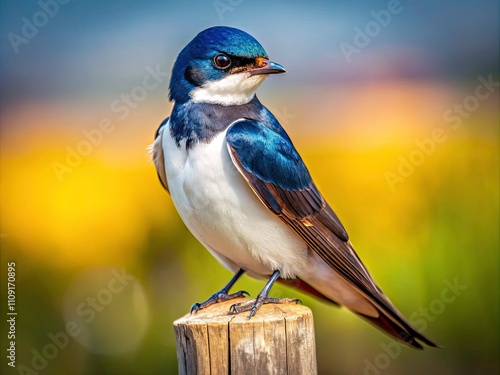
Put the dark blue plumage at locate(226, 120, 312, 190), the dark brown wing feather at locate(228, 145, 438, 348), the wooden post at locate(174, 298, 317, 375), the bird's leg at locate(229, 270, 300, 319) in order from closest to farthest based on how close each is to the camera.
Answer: the wooden post at locate(174, 298, 317, 375), the bird's leg at locate(229, 270, 300, 319), the dark blue plumage at locate(226, 120, 312, 190), the dark brown wing feather at locate(228, 145, 438, 348)

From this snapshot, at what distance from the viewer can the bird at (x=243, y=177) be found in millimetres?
3373

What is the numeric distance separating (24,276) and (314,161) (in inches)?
82.6

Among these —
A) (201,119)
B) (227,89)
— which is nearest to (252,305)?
(201,119)

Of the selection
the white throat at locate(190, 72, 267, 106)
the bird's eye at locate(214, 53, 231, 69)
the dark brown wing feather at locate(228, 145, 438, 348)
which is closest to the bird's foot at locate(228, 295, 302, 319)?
the dark brown wing feather at locate(228, 145, 438, 348)

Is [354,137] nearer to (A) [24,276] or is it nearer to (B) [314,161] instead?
(B) [314,161]

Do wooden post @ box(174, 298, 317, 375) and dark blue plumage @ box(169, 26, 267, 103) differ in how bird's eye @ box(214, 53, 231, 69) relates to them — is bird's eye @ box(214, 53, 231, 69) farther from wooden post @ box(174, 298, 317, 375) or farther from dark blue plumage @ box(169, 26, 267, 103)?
wooden post @ box(174, 298, 317, 375)

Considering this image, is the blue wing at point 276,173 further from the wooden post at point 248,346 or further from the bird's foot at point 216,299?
the wooden post at point 248,346

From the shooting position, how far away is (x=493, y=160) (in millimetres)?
5633

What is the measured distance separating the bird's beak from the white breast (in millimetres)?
308

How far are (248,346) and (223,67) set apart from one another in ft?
4.31

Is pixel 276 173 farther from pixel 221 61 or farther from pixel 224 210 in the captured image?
pixel 221 61

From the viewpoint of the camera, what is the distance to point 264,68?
3428 millimetres

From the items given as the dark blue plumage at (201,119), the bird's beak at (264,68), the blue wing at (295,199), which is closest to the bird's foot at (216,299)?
the blue wing at (295,199)

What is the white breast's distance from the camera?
3363 millimetres
